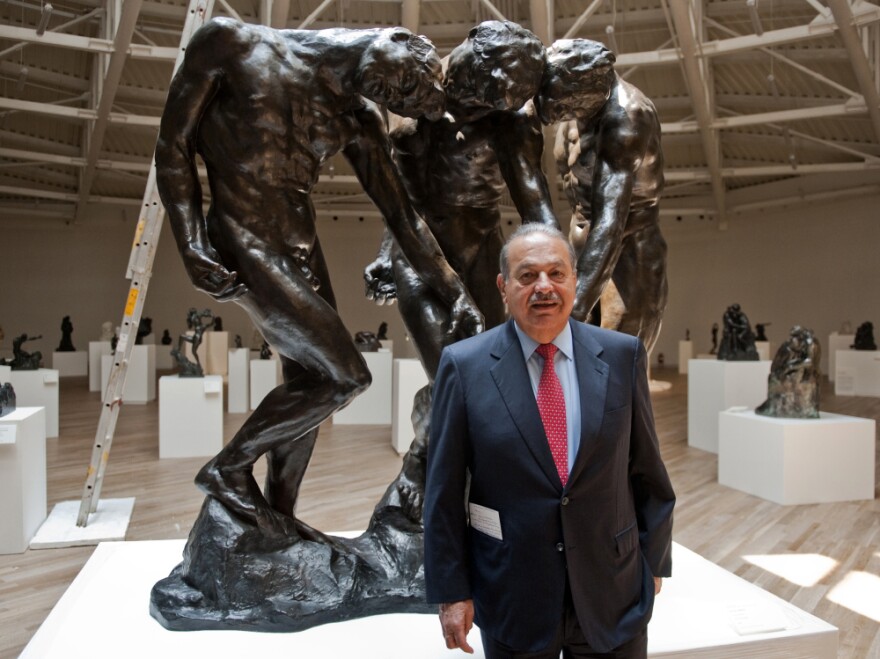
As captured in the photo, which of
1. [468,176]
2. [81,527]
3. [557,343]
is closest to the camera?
[557,343]

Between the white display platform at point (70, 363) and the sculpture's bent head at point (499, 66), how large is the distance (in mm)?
18845

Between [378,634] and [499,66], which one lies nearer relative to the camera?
[378,634]

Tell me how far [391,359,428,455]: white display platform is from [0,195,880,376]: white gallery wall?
11200mm

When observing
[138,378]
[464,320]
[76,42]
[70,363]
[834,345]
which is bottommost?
[70,363]

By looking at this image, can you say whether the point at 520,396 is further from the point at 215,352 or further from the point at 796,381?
the point at 215,352

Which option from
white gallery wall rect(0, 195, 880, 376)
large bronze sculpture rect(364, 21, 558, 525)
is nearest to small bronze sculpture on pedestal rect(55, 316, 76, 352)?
white gallery wall rect(0, 195, 880, 376)

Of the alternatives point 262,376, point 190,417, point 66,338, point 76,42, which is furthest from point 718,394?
point 66,338

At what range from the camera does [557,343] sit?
1.89 metres

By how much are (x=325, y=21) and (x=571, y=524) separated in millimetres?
17603

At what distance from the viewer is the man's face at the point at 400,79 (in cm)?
Answer: 289

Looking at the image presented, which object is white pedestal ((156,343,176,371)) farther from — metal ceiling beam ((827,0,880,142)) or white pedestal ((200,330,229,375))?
metal ceiling beam ((827,0,880,142))

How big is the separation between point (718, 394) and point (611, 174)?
284 inches

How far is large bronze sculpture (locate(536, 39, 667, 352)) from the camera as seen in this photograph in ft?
10.6

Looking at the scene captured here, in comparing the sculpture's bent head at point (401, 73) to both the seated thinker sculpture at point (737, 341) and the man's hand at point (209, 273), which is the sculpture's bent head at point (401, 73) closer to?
the man's hand at point (209, 273)
